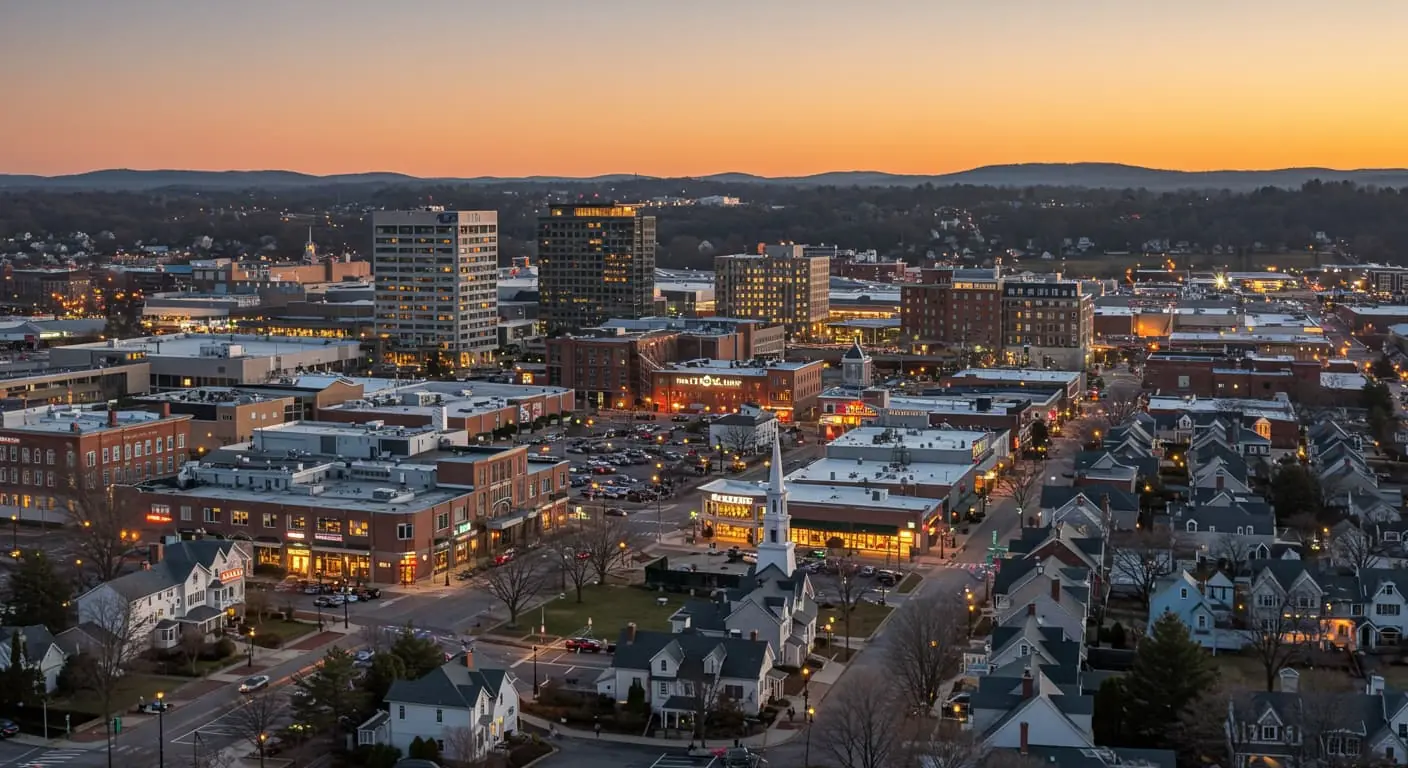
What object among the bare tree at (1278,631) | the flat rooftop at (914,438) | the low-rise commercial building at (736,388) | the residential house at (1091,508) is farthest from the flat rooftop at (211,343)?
the bare tree at (1278,631)

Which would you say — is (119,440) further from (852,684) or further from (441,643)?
(852,684)

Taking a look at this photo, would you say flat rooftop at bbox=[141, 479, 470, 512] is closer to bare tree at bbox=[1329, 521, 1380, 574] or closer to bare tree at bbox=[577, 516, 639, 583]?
bare tree at bbox=[577, 516, 639, 583]

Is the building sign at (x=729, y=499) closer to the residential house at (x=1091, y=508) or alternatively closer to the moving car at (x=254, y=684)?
the residential house at (x=1091, y=508)

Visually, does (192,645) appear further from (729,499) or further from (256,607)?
(729,499)

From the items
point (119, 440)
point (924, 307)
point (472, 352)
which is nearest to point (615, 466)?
Answer: point (119, 440)

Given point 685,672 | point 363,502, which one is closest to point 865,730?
point 685,672

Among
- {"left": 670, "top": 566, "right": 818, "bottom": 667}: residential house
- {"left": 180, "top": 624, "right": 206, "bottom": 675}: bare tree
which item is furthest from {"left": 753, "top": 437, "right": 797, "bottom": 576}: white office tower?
{"left": 180, "top": 624, "right": 206, "bottom": 675}: bare tree
